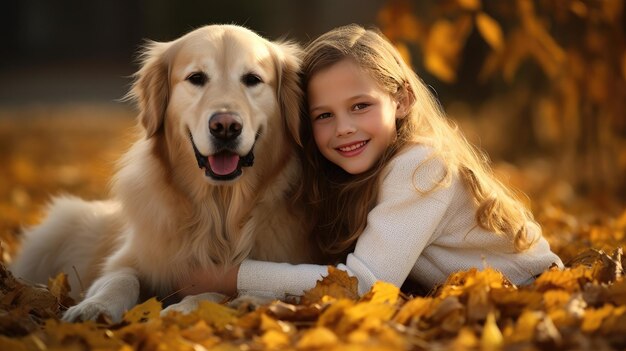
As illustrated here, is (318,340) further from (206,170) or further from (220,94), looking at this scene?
(220,94)

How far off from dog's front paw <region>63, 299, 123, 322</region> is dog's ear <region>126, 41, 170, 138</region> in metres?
0.84

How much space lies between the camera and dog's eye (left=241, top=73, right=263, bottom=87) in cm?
323

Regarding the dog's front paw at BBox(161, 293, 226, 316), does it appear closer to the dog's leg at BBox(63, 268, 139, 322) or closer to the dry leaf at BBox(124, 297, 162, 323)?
the dry leaf at BBox(124, 297, 162, 323)

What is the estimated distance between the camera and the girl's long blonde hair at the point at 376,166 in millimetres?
3146

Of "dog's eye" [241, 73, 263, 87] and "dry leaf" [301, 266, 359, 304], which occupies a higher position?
"dog's eye" [241, 73, 263, 87]

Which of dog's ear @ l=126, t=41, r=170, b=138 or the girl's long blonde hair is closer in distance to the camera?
the girl's long blonde hair

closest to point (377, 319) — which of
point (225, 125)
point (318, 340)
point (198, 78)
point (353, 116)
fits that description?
point (318, 340)

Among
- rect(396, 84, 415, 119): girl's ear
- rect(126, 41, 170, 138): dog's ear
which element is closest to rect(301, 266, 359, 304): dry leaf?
rect(396, 84, 415, 119): girl's ear

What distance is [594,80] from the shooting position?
548cm

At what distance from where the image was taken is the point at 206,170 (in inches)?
123

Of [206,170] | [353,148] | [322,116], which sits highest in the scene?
[322,116]

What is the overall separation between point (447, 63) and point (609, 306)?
8.59 feet

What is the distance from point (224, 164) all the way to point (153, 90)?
21.1 inches

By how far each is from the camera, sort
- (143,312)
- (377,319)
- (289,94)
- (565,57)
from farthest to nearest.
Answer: (565,57) → (289,94) → (143,312) → (377,319)
